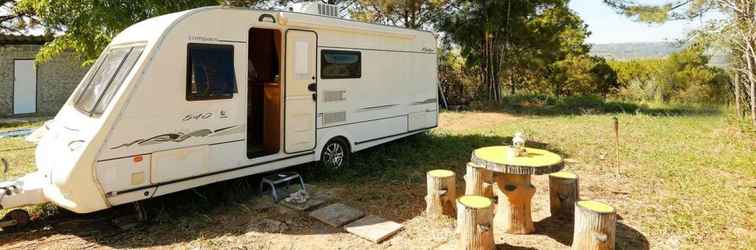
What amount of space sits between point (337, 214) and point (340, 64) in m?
2.11

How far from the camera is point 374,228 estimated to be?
418cm

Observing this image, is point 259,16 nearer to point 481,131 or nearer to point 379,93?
point 379,93

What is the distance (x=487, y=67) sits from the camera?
15.6 metres

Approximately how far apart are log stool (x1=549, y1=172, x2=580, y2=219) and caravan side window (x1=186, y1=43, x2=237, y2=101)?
10.8 feet

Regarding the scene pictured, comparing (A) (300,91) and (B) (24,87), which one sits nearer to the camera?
(A) (300,91)

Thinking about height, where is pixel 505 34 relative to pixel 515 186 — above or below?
above

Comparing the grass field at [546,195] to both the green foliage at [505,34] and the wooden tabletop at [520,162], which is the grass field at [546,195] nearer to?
the wooden tabletop at [520,162]

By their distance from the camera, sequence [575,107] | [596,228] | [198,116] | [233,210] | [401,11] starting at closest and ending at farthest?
1. [596,228]
2. [198,116]
3. [233,210]
4. [575,107]
5. [401,11]

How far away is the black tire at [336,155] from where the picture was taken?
5793 millimetres

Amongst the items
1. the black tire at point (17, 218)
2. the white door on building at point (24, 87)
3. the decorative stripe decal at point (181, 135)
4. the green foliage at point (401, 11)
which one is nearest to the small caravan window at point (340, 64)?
the decorative stripe decal at point (181, 135)

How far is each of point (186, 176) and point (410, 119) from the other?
151 inches

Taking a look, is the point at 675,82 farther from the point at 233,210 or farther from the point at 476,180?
the point at 233,210

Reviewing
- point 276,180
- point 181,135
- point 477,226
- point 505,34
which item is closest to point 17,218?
point 181,135

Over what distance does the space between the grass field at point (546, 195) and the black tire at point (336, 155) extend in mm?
131
